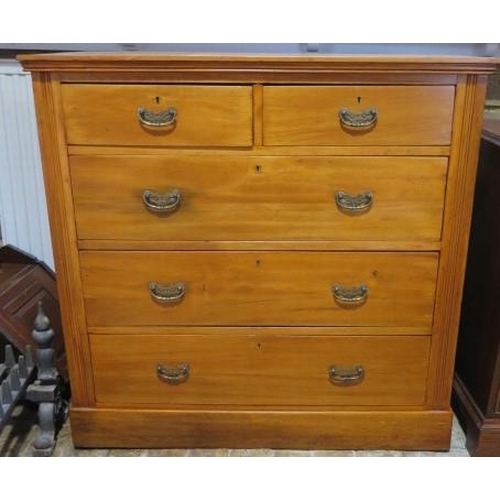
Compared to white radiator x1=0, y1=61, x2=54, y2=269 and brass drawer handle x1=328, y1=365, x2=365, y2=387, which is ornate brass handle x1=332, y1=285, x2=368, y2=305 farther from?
white radiator x1=0, y1=61, x2=54, y2=269

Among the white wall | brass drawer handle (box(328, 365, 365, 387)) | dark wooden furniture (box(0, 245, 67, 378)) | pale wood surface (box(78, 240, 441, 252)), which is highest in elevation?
the white wall

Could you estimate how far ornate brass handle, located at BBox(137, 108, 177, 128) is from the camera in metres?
1.37

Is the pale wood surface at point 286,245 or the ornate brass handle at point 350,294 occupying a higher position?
the pale wood surface at point 286,245

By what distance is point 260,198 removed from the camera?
144cm

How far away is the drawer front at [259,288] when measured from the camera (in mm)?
1493

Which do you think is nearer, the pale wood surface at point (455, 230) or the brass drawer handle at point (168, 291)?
the pale wood surface at point (455, 230)

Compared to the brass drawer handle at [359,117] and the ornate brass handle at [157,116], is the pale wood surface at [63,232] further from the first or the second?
the brass drawer handle at [359,117]

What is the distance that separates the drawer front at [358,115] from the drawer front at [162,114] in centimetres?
8

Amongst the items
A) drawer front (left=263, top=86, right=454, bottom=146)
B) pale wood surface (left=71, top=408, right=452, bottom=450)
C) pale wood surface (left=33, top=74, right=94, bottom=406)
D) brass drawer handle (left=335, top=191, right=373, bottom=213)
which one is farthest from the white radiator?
brass drawer handle (left=335, top=191, right=373, bottom=213)

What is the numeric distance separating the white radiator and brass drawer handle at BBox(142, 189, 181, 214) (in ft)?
2.40

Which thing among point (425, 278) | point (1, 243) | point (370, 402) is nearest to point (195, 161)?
point (425, 278)

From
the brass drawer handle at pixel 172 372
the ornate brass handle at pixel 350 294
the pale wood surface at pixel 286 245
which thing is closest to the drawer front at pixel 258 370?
the brass drawer handle at pixel 172 372

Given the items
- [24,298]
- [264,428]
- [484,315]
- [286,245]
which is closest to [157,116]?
[286,245]

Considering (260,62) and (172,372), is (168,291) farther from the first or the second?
(260,62)
